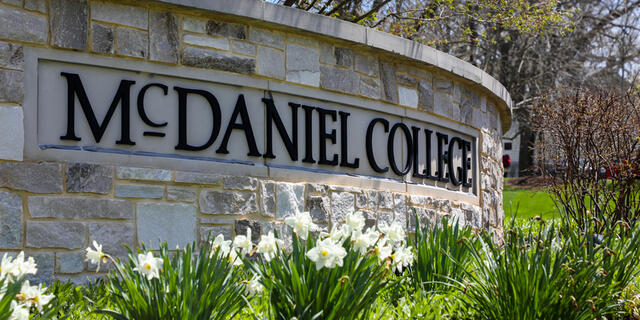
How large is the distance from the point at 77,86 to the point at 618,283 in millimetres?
3735

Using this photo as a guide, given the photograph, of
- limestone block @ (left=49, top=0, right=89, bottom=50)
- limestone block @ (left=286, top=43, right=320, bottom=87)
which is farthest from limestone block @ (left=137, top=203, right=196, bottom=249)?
limestone block @ (left=286, top=43, right=320, bottom=87)

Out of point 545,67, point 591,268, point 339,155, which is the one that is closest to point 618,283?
point 591,268

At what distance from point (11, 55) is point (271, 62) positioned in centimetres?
196

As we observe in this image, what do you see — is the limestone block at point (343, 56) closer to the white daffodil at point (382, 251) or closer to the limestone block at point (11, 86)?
the limestone block at point (11, 86)

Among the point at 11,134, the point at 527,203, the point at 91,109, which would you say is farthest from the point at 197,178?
the point at 527,203

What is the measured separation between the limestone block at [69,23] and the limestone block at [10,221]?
1090mm

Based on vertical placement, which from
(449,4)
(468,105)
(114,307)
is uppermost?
(449,4)

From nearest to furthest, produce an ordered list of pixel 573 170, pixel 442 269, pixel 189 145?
1. pixel 442 269
2. pixel 189 145
3. pixel 573 170

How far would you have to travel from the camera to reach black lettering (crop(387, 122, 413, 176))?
6883 mm

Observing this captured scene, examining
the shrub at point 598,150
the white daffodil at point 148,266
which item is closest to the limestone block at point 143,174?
the white daffodil at point 148,266

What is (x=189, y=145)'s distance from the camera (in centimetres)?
556

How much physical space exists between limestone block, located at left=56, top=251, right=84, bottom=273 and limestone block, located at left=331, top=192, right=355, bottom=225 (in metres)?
2.10

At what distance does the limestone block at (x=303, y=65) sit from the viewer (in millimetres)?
6094

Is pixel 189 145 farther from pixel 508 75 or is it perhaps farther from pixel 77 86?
pixel 508 75
